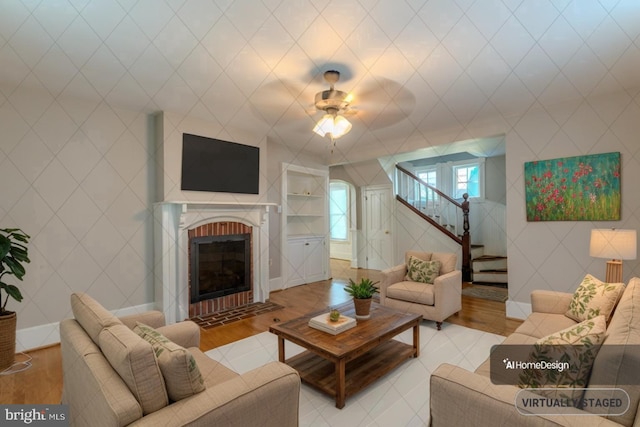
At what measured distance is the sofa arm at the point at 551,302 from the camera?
2566 mm

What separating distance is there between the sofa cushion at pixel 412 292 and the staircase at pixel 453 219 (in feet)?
8.23

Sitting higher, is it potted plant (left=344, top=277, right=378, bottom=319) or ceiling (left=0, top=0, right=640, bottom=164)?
ceiling (left=0, top=0, right=640, bottom=164)

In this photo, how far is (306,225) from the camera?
6.18 metres

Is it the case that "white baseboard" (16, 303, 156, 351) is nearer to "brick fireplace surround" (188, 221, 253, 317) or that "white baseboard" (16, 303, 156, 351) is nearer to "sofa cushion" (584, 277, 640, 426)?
"brick fireplace surround" (188, 221, 253, 317)

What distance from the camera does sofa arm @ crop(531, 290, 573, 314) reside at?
257cm

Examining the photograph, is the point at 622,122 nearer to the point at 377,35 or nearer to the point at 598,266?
the point at 598,266

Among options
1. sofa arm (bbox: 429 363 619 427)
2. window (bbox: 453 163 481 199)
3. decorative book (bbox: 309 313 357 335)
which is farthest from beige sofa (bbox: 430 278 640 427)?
window (bbox: 453 163 481 199)

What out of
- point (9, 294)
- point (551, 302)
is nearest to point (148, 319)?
point (9, 294)

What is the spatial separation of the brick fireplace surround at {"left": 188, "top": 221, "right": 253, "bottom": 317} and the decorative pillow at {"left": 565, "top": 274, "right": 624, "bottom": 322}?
145 inches

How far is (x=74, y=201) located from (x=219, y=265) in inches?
70.0

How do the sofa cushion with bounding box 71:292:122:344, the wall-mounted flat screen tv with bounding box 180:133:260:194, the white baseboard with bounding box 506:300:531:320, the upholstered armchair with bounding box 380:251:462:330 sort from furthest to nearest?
1. the wall-mounted flat screen tv with bounding box 180:133:260:194
2. the white baseboard with bounding box 506:300:531:320
3. the upholstered armchair with bounding box 380:251:462:330
4. the sofa cushion with bounding box 71:292:122:344

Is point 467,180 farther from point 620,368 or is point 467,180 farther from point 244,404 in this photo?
point 244,404

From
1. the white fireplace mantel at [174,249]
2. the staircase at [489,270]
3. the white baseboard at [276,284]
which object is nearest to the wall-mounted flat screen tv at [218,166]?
the white fireplace mantel at [174,249]

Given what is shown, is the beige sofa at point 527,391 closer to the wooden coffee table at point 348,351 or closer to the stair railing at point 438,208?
the wooden coffee table at point 348,351
